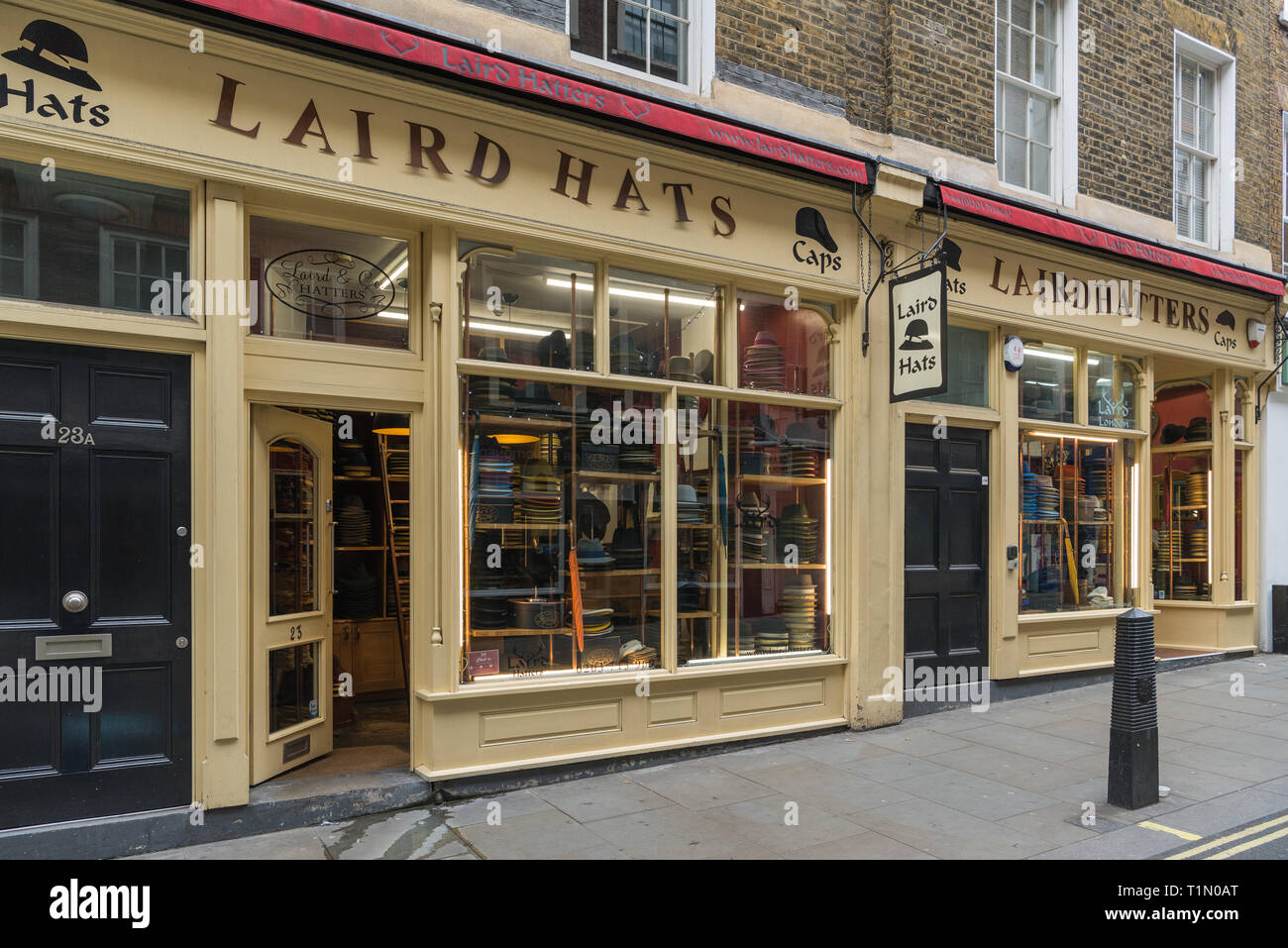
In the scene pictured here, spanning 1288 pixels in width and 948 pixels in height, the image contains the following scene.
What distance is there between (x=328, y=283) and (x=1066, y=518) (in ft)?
27.0

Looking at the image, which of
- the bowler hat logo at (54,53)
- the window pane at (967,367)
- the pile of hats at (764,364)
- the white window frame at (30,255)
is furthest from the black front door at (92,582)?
the window pane at (967,367)

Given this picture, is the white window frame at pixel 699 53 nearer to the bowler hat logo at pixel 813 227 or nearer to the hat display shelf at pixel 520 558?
the bowler hat logo at pixel 813 227

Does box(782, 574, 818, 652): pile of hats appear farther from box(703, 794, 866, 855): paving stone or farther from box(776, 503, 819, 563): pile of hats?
box(703, 794, 866, 855): paving stone

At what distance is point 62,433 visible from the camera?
4906mm

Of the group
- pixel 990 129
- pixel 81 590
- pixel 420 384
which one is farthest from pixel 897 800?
pixel 990 129

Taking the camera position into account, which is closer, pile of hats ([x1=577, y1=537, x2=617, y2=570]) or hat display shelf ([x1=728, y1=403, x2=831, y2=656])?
pile of hats ([x1=577, y1=537, x2=617, y2=570])

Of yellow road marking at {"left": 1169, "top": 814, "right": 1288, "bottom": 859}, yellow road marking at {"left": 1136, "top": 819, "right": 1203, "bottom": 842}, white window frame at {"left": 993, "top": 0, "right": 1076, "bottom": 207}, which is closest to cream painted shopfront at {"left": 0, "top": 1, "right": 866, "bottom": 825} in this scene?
yellow road marking at {"left": 1136, "top": 819, "right": 1203, "bottom": 842}

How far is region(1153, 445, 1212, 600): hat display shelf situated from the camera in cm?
1159

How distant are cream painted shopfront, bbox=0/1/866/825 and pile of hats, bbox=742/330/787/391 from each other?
0.03m

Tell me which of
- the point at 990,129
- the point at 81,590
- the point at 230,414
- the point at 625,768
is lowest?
the point at 625,768

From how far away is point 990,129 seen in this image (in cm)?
914

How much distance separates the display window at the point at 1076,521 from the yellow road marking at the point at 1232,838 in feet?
12.8

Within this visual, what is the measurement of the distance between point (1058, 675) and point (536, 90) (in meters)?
7.93
